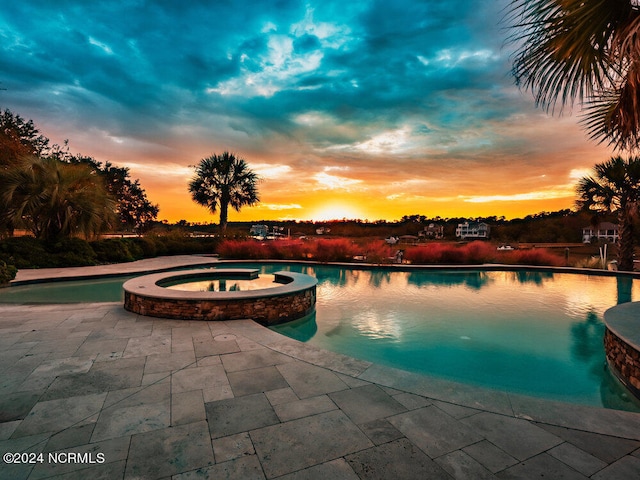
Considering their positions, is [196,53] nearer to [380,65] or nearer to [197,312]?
[380,65]

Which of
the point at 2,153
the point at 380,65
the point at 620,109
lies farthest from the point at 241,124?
the point at 620,109

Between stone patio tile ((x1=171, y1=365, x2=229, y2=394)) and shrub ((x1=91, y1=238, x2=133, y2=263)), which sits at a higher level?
shrub ((x1=91, y1=238, x2=133, y2=263))

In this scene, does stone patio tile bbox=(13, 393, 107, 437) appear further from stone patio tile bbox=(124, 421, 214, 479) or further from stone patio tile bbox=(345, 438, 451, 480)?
stone patio tile bbox=(345, 438, 451, 480)

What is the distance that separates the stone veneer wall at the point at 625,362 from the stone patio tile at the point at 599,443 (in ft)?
5.36

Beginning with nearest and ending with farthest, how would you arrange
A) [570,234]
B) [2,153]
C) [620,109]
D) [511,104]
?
[620,109], [511,104], [2,153], [570,234]

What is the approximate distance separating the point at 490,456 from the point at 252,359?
242cm

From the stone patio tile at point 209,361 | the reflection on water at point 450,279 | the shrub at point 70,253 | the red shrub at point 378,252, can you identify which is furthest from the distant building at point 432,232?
the stone patio tile at point 209,361

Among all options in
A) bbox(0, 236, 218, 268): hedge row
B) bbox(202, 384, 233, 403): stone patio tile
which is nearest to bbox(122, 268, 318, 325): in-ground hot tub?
bbox(202, 384, 233, 403): stone patio tile

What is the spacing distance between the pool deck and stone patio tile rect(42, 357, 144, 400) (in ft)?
0.06

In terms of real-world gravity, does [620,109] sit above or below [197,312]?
above

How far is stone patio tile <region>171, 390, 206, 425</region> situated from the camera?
226 centimetres

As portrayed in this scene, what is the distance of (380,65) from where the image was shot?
10.4 metres

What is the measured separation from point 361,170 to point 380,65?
737 cm

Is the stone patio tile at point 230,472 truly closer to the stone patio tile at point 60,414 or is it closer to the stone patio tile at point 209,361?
the stone patio tile at point 60,414
